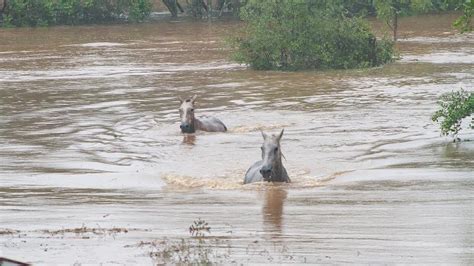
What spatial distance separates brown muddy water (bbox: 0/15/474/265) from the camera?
10.7 m

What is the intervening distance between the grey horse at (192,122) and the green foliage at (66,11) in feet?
122

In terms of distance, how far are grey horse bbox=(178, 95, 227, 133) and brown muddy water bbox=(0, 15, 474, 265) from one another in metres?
0.52

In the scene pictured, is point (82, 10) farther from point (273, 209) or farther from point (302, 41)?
point (273, 209)

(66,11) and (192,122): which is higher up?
(192,122)

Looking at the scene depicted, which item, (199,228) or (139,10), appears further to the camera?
(139,10)

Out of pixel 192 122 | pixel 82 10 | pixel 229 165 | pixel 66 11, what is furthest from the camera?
pixel 82 10

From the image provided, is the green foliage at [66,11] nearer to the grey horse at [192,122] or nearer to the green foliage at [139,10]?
the green foliage at [139,10]

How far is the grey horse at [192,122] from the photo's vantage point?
2198cm

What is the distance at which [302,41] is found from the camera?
3372cm

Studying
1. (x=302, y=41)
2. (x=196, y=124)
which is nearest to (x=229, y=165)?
(x=196, y=124)

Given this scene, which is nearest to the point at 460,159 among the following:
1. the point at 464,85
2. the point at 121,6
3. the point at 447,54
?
the point at 464,85

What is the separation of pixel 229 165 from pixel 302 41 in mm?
15796

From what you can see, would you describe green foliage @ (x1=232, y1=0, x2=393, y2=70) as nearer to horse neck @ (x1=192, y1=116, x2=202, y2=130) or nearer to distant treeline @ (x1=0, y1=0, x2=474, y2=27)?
horse neck @ (x1=192, y1=116, x2=202, y2=130)

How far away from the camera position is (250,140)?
21.2 m
